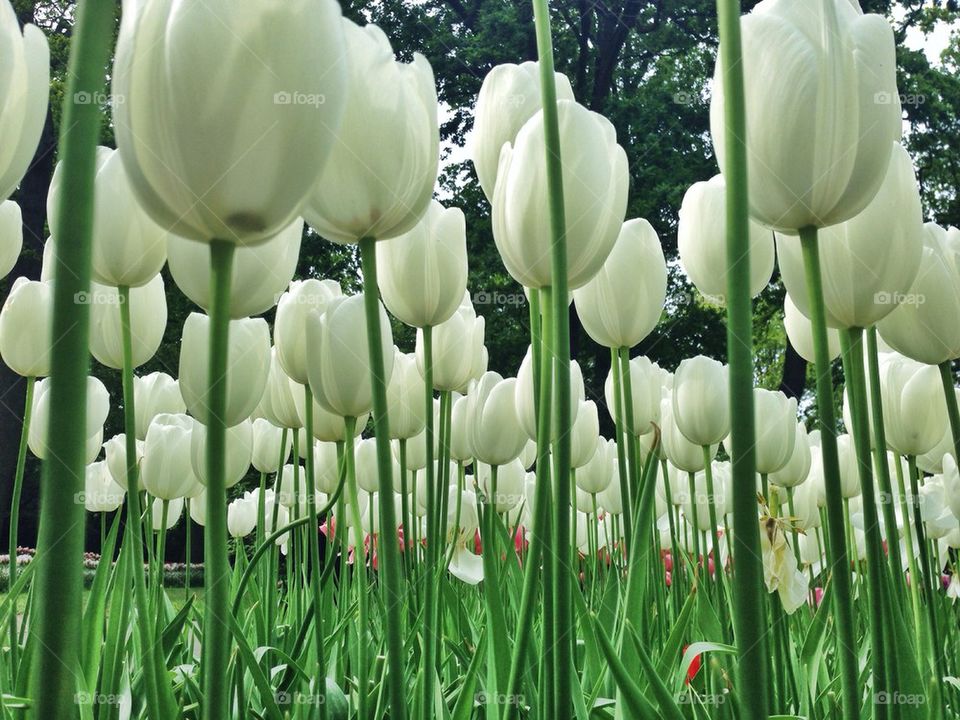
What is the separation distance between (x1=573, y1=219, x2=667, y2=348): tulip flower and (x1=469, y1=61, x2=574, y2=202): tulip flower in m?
0.24

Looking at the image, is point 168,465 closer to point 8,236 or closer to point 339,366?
point 8,236

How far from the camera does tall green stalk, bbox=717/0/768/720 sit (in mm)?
458

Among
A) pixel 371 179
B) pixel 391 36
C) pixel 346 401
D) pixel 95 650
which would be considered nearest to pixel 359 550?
pixel 346 401

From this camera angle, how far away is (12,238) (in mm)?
1221

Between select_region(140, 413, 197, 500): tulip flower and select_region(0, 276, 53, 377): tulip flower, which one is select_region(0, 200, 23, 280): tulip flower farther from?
select_region(140, 413, 197, 500): tulip flower

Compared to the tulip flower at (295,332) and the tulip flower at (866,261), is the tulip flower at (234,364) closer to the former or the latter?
the tulip flower at (295,332)

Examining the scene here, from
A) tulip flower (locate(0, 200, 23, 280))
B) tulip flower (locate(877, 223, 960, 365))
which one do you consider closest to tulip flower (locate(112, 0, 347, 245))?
tulip flower (locate(877, 223, 960, 365))

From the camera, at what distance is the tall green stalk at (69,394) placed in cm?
32

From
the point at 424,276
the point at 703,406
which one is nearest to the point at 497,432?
the point at 703,406

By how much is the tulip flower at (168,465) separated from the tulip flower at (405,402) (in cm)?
43

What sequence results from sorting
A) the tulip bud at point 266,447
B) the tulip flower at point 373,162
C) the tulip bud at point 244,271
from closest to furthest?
1. the tulip flower at point 373,162
2. the tulip bud at point 244,271
3. the tulip bud at point 266,447

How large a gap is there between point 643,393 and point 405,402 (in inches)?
26.6

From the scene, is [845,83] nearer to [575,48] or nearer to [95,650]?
[95,650]

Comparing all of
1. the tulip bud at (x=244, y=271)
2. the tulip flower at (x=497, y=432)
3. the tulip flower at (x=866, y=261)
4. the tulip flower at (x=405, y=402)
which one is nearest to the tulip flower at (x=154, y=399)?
the tulip flower at (x=405, y=402)
